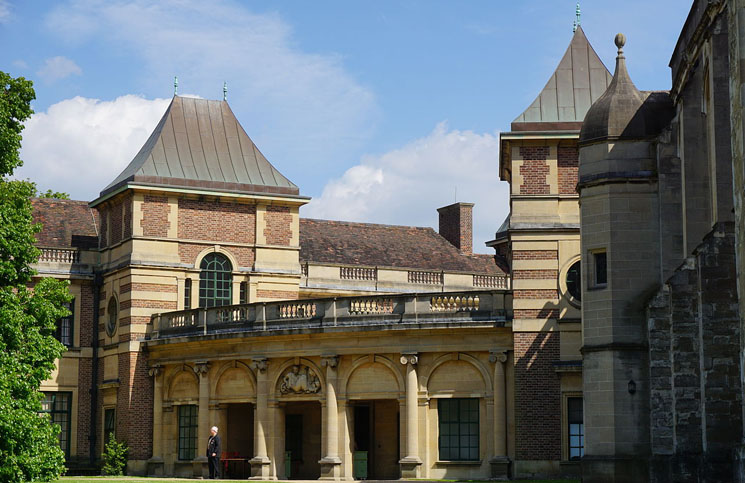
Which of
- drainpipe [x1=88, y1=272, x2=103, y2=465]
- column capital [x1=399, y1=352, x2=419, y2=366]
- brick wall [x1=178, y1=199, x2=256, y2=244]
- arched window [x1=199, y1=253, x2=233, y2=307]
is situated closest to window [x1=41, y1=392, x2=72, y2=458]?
drainpipe [x1=88, y1=272, x2=103, y2=465]

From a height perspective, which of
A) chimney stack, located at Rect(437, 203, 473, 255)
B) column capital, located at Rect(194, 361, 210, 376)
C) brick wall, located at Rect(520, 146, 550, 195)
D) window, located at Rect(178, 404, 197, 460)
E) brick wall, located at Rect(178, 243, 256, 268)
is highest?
chimney stack, located at Rect(437, 203, 473, 255)

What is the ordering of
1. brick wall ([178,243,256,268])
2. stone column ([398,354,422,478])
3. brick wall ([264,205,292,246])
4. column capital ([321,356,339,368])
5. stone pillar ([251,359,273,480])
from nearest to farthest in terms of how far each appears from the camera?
stone column ([398,354,422,478]) → column capital ([321,356,339,368]) → stone pillar ([251,359,273,480]) → brick wall ([178,243,256,268]) → brick wall ([264,205,292,246])

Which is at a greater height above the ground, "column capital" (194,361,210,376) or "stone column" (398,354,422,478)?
"column capital" (194,361,210,376)

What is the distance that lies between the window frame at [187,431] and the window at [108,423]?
158 inches

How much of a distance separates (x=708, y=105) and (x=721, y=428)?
7.32 metres

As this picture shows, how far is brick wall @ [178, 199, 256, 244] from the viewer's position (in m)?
48.4

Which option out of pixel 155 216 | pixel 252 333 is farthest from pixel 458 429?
pixel 155 216

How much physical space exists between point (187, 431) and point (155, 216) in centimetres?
808

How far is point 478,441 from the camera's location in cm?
3847

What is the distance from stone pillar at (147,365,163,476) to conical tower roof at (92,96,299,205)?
6870 millimetres

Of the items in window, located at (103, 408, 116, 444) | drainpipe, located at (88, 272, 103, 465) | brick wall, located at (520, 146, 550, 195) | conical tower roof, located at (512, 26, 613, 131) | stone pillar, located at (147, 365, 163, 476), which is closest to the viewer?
brick wall, located at (520, 146, 550, 195)

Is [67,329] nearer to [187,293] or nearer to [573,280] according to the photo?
[187,293]

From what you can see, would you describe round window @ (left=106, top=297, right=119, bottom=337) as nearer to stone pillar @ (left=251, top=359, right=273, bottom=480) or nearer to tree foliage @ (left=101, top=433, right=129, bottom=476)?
tree foliage @ (left=101, top=433, right=129, bottom=476)

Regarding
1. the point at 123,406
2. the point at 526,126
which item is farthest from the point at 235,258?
the point at 526,126
